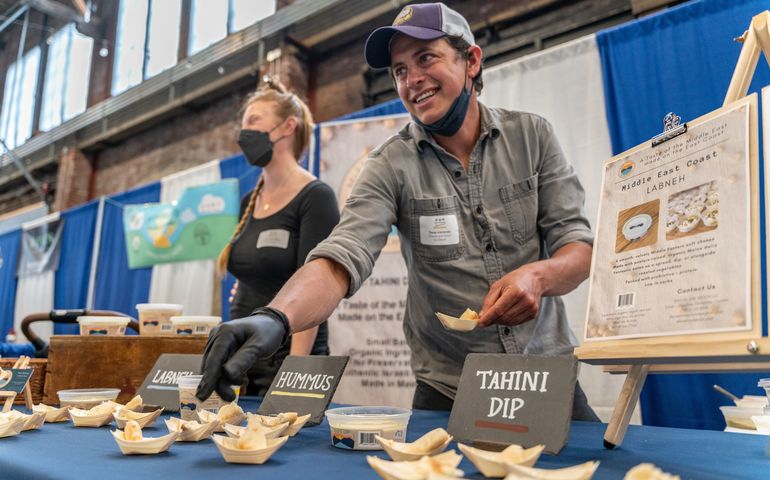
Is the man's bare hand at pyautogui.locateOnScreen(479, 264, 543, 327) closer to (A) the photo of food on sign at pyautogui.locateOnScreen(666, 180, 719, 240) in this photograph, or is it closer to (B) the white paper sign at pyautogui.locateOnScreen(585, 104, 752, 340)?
(B) the white paper sign at pyautogui.locateOnScreen(585, 104, 752, 340)

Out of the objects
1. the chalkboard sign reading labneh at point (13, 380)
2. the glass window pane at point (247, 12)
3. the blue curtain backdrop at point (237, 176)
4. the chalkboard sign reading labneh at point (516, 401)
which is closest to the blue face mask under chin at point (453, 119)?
the chalkboard sign reading labneh at point (516, 401)

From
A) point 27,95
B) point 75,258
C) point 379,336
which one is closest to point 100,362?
point 379,336

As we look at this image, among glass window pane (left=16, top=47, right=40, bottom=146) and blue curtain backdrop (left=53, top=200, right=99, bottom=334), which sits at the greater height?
glass window pane (left=16, top=47, right=40, bottom=146)

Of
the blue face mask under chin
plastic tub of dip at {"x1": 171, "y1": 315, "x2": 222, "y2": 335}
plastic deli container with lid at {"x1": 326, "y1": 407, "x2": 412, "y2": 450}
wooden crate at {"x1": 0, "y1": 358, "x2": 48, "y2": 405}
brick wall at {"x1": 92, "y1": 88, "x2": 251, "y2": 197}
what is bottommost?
wooden crate at {"x1": 0, "y1": 358, "x2": 48, "y2": 405}

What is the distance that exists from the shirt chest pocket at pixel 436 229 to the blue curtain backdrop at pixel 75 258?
5.82 metres

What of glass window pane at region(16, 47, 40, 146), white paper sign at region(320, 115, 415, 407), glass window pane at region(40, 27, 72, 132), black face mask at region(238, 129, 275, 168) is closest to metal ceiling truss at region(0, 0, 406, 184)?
glass window pane at region(40, 27, 72, 132)

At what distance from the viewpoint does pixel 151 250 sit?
5.43 m

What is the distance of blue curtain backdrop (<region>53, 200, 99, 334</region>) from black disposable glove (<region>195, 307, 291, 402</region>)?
20.2ft

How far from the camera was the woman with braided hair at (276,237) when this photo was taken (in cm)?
170

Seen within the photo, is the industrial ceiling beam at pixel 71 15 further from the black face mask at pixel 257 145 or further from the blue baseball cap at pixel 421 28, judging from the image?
the blue baseball cap at pixel 421 28

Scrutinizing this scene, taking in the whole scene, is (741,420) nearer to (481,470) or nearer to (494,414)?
(494,414)

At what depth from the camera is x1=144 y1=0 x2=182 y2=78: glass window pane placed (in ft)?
28.5

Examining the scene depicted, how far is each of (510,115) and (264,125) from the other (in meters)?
Result: 0.98

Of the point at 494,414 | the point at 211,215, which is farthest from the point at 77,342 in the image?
the point at 211,215
